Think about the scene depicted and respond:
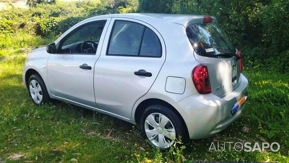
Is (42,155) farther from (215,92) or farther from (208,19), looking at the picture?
(208,19)

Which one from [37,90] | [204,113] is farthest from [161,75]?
[37,90]

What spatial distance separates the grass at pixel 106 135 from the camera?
337 centimetres

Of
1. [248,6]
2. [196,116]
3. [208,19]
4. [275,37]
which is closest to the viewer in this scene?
[196,116]

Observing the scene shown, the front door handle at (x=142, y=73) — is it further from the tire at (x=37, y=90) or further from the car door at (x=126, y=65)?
the tire at (x=37, y=90)

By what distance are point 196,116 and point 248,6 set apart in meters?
5.40

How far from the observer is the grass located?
11.1 feet

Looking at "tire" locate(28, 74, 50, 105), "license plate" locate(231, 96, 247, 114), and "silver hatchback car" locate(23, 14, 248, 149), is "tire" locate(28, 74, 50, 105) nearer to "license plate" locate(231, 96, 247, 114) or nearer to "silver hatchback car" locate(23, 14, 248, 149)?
"silver hatchback car" locate(23, 14, 248, 149)

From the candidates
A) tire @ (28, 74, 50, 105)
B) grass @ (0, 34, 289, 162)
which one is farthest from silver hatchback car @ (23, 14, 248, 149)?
tire @ (28, 74, 50, 105)

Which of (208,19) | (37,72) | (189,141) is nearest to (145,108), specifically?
(189,141)

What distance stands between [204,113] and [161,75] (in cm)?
63

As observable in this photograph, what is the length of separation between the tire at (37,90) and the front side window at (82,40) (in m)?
0.82

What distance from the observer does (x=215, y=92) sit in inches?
124

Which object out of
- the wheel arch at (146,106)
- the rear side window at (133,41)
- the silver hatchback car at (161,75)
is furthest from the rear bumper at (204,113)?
the rear side window at (133,41)

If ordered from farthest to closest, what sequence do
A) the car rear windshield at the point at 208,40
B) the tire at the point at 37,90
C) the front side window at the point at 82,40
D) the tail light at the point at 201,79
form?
the tire at the point at 37,90 < the front side window at the point at 82,40 < the car rear windshield at the point at 208,40 < the tail light at the point at 201,79
